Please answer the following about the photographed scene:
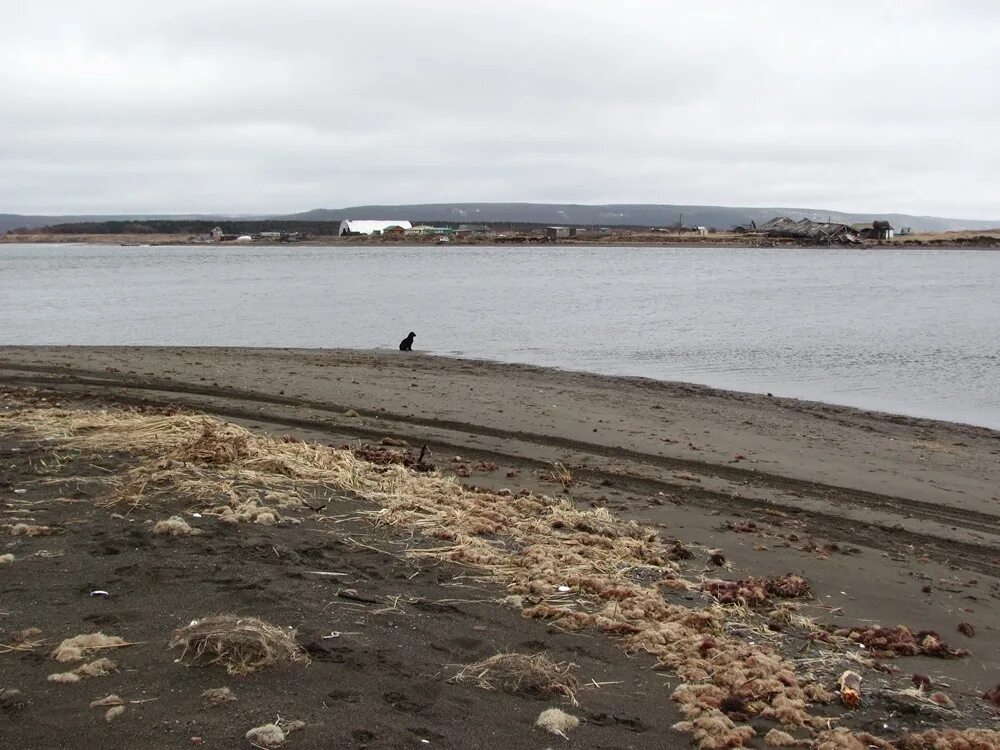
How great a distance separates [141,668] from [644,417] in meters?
9.95

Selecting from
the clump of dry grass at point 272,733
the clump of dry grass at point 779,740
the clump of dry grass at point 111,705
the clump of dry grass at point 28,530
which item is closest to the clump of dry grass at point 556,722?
the clump of dry grass at point 779,740

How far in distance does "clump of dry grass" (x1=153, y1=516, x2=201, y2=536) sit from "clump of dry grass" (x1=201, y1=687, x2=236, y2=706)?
2.29 meters

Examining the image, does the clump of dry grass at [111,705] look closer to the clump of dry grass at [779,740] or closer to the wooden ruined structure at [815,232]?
the clump of dry grass at [779,740]

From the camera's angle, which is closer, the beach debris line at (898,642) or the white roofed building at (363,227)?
the beach debris line at (898,642)

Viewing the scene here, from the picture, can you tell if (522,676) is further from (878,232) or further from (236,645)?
(878,232)

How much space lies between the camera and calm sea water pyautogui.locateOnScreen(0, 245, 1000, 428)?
2034cm

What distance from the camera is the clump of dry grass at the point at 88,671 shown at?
12.6ft

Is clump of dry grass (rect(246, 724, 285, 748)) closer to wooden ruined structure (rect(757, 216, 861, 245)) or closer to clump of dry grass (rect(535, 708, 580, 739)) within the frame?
clump of dry grass (rect(535, 708, 580, 739))

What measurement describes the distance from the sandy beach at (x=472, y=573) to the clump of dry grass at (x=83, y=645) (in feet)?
0.27

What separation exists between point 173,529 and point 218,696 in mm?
2406


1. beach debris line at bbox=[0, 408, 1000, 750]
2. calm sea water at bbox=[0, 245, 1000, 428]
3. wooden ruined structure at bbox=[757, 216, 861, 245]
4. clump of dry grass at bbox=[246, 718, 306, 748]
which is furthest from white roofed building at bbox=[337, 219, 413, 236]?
clump of dry grass at bbox=[246, 718, 306, 748]

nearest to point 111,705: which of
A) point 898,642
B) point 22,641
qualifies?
point 22,641

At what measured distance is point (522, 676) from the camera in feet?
14.0

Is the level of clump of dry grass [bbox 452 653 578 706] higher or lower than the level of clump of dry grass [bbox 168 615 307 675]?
lower
